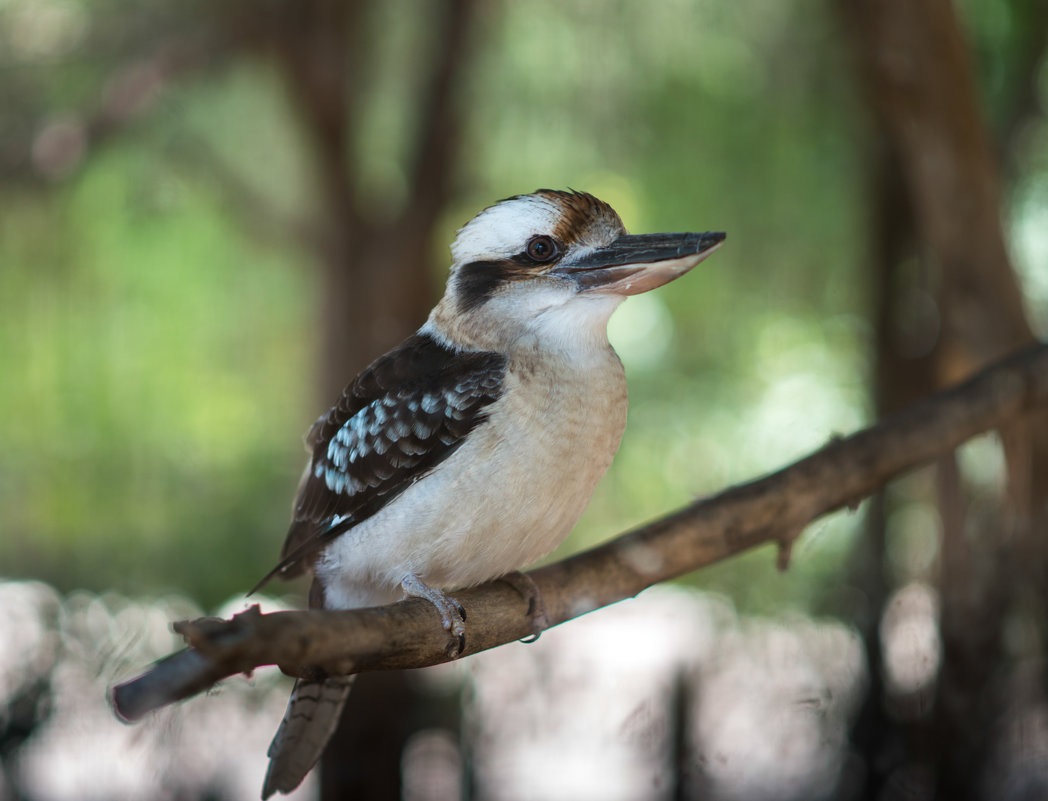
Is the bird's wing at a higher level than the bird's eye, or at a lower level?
lower

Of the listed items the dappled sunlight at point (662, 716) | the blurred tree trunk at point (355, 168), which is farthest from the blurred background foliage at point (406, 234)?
the dappled sunlight at point (662, 716)

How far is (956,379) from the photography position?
2344 millimetres

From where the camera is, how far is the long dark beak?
0.97 meters

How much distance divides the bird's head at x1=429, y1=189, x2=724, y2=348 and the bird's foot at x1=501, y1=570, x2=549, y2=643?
0.35 metres

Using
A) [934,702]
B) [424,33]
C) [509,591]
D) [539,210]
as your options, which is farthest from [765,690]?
[424,33]

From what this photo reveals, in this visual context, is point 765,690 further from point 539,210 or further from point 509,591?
point 539,210

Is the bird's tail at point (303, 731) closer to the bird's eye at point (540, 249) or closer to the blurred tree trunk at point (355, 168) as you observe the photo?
the bird's eye at point (540, 249)

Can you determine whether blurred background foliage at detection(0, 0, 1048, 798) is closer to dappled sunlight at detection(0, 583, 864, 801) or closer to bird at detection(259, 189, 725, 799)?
dappled sunlight at detection(0, 583, 864, 801)

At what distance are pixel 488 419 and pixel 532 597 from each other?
305 millimetres

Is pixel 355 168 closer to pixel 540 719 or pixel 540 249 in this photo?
pixel 540 719

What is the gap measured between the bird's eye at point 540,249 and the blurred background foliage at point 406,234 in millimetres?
1466

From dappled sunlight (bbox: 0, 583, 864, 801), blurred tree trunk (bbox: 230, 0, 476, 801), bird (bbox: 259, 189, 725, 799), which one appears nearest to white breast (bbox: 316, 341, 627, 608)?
bird (bbox: 259, 189, 725, 799)

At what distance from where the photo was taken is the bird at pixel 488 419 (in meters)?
1.08

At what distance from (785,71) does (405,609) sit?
2658 mm
